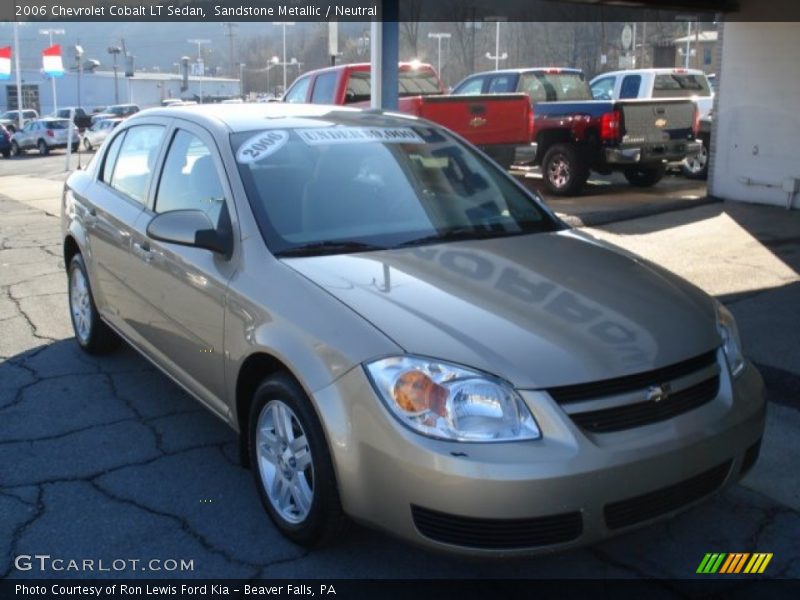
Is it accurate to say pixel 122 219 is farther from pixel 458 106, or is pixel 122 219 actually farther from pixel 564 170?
pixel 564 170

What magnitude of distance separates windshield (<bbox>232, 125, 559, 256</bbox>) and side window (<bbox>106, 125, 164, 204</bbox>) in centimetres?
93

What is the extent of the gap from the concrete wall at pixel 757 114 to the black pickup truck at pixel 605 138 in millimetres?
885

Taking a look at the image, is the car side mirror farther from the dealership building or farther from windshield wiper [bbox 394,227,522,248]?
the dealership building

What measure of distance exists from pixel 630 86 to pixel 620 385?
1484cm

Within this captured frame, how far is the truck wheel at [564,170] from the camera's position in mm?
13234

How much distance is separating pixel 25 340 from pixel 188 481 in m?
2.91

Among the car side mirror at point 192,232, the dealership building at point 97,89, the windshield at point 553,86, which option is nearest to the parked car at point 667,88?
the windshield at point 553,86

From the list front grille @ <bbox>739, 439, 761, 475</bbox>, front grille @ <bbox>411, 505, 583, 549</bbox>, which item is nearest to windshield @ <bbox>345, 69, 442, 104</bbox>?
front grille @ <bbox>739, 439, 761, 475</bbox>

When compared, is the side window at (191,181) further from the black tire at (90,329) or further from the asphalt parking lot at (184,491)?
the black tire at (90,329)

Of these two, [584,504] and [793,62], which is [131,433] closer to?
[584,504]

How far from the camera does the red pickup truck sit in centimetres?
1174

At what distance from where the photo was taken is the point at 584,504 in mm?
2709

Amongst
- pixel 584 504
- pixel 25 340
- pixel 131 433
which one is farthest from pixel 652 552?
pixel 25 340

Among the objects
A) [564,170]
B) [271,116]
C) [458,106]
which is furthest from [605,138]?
[271,116]
